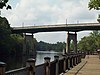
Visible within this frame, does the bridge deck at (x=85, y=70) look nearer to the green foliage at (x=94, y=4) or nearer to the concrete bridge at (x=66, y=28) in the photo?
the green foliage at (x=94, y=4)

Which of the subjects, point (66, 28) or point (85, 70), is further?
point (66, 28)

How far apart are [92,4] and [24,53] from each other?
122 metres

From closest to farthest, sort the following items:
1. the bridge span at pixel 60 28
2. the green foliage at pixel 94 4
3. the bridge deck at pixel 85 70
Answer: the green foliage at pixel 94 4
the bridge deck at pixel 85 70
the bridge span at pixel 60 28

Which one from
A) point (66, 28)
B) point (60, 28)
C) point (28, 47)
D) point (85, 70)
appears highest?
point (60, 28)

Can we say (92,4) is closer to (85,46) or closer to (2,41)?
(2,41)

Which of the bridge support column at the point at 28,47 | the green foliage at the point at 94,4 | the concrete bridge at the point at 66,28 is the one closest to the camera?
the green foliage at the point at 94,4


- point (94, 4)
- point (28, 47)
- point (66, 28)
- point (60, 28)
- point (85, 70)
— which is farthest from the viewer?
point (28, 47)

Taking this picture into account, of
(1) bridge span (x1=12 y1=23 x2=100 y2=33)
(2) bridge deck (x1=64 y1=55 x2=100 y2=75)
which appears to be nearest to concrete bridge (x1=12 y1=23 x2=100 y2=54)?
(1) bridge span (x1=12 y1=23 x2=100 y2=33)

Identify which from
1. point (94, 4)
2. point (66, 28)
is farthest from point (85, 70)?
point (66, 28)

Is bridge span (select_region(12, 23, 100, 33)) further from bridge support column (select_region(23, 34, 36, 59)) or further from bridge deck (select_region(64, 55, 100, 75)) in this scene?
bridge deck (select_region(64, 55, 100, 75))

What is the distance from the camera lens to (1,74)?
859cm

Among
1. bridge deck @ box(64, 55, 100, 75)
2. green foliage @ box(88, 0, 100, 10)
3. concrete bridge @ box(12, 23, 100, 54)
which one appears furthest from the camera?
concrete bridge @ box(12, 23, 100, 54)

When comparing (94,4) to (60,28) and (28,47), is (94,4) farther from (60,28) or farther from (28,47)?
(28,47)

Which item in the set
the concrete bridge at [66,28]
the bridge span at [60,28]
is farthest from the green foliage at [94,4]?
the bridge span at [60,28]
